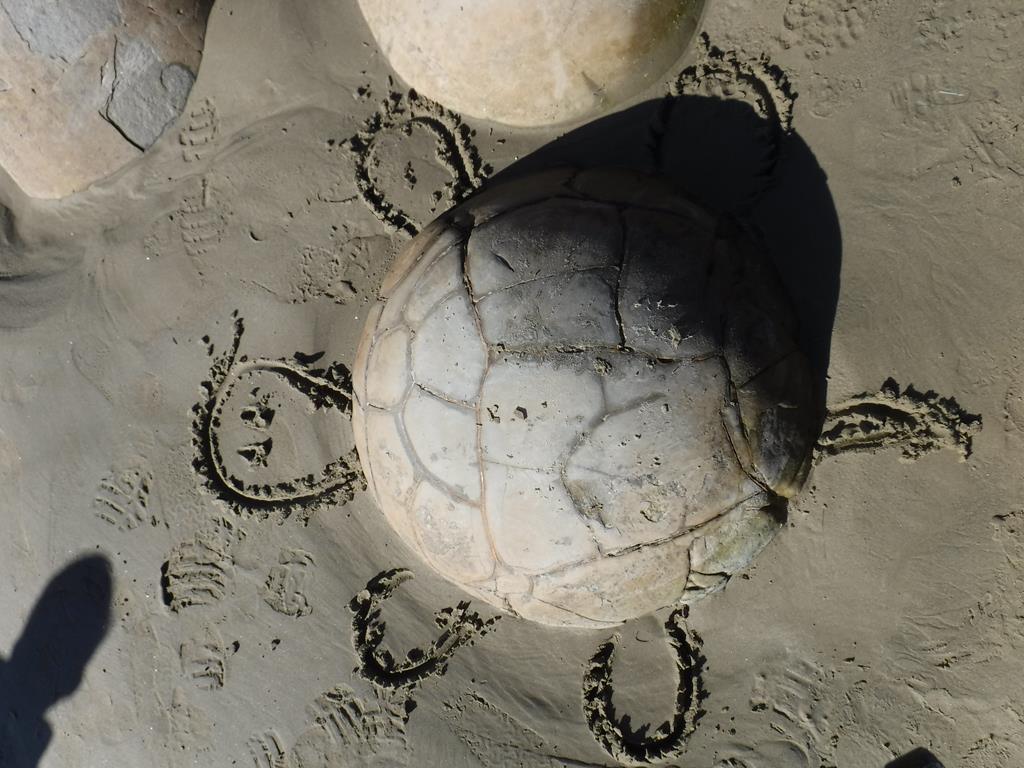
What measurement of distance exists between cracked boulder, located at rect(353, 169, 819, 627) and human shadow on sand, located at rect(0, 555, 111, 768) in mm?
2242

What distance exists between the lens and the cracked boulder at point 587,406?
2084mm

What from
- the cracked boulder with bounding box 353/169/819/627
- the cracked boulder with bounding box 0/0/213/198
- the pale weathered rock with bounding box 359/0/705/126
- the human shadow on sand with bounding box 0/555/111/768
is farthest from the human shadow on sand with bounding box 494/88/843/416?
the human shadow on sand with bounding box 0/555/111/768

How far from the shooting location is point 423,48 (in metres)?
3.00

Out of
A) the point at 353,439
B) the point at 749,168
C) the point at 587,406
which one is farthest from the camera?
the point at 353,439

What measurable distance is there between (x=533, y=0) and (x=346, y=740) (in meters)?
3.66

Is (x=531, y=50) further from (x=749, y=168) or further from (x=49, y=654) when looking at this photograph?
(x=49, y=654)

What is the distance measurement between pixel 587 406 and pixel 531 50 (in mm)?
1722

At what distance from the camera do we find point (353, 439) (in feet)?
10.9

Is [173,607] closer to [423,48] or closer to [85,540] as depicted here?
[85,540]

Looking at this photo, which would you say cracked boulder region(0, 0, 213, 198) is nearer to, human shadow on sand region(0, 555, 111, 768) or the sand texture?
the sand texture

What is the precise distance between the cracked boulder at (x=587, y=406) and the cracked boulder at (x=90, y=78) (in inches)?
80.7

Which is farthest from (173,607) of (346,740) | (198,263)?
(198,263)

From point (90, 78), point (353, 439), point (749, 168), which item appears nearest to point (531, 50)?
point (749, 168)

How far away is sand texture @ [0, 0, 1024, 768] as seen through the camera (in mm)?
2988
